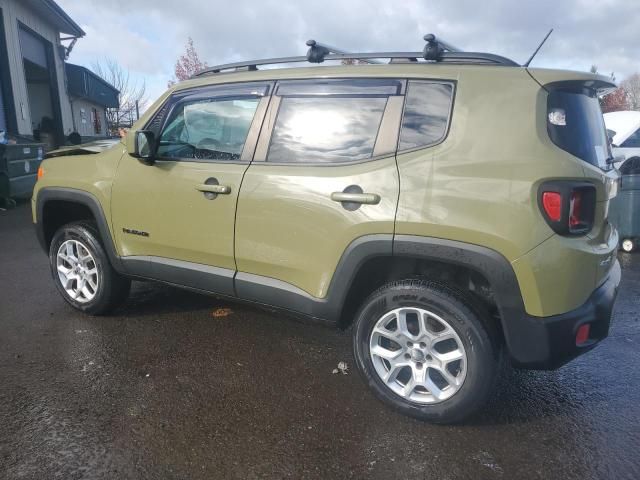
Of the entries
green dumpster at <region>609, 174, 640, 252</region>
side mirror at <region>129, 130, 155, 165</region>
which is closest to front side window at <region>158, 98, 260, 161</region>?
side mirror at <region>129, 130, 155, 165</region>

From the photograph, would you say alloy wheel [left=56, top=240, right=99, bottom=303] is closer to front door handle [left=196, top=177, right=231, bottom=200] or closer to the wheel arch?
front door handle [left=196, top=177, right=231, bottom=200]

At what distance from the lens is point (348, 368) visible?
3129mm

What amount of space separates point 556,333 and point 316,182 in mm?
1426

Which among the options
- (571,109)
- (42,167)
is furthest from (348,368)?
(42,167)

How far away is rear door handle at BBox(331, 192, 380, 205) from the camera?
2471 millimetres

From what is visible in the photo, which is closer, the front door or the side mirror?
the front door

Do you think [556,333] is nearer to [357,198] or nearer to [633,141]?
[357,198]

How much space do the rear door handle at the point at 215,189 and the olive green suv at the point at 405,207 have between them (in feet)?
0.06

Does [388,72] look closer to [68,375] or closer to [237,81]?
[237,81]

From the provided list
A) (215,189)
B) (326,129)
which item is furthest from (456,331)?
(215,189)

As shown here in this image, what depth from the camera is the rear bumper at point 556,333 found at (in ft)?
7.27

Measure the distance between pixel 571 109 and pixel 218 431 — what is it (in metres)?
2.40

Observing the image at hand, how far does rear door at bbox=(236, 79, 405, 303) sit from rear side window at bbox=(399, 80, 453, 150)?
56 mm

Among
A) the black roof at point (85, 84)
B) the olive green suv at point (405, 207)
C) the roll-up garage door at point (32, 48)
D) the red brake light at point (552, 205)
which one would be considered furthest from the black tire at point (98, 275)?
the black roof at point (85, 84)
